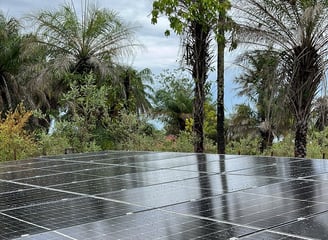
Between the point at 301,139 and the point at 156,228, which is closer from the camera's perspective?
the point at 156,228

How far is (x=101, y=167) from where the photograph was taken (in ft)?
24.2

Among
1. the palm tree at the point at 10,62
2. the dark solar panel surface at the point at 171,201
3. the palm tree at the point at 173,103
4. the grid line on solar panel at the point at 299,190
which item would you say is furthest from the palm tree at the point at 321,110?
the palm tree at the point at 10,62

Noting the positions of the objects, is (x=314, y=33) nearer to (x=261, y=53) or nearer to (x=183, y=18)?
(x=261, y=53)

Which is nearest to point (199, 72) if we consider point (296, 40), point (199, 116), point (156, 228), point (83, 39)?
point (199, 116)

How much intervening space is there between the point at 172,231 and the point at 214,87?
30.0 feet

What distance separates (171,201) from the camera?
4.30 m

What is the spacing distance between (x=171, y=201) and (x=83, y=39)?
11.6 m

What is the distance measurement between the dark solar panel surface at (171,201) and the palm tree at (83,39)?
319 inches

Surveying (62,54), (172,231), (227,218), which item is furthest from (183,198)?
(62,54)

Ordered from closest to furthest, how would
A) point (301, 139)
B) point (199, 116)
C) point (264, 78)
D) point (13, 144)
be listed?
point (301, 139)
point (264, 78)
point (13, 144)
point (199, 116)

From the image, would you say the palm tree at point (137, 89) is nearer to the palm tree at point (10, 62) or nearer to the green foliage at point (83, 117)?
the green foliage at point (83, 117)

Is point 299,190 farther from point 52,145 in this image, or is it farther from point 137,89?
point 137,89

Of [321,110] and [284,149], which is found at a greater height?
[321,110]

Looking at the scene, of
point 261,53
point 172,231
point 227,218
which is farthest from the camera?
point 261,53
